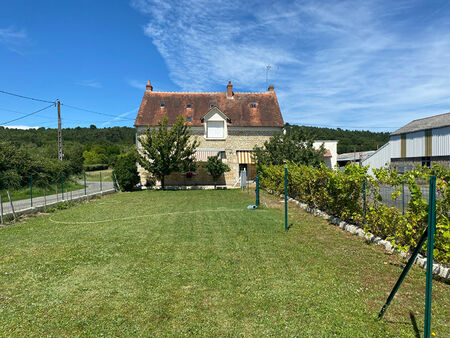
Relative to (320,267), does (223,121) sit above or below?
above

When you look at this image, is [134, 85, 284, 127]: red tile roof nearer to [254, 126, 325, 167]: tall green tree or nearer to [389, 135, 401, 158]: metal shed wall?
[254, 126, 325, 167]: tall green tree

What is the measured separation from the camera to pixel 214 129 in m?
29.9

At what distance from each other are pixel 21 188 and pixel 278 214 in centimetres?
2044

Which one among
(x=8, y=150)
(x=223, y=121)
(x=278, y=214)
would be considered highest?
(x=223, y=121)

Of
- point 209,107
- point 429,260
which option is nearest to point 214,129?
point 209,107

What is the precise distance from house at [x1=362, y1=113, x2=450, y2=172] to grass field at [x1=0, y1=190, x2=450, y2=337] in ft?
92.5

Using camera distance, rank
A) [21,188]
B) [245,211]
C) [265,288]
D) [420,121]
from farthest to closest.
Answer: [420,121], [21,188], [245,211], [265,288]

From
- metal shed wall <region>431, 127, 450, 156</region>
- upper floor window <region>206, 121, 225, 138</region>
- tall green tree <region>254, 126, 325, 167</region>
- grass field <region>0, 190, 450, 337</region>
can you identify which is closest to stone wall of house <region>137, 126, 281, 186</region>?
upper floor window <region>206, 121, 225, 138</region>

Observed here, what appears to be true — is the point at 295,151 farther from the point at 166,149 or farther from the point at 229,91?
the point at 229,91

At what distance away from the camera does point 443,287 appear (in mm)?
5152

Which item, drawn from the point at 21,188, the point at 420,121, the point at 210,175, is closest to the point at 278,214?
the point at 210,175

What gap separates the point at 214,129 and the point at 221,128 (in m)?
0.79

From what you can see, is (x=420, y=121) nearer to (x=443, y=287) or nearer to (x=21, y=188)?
(x=443, y=287)

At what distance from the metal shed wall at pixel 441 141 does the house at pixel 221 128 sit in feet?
62.2
